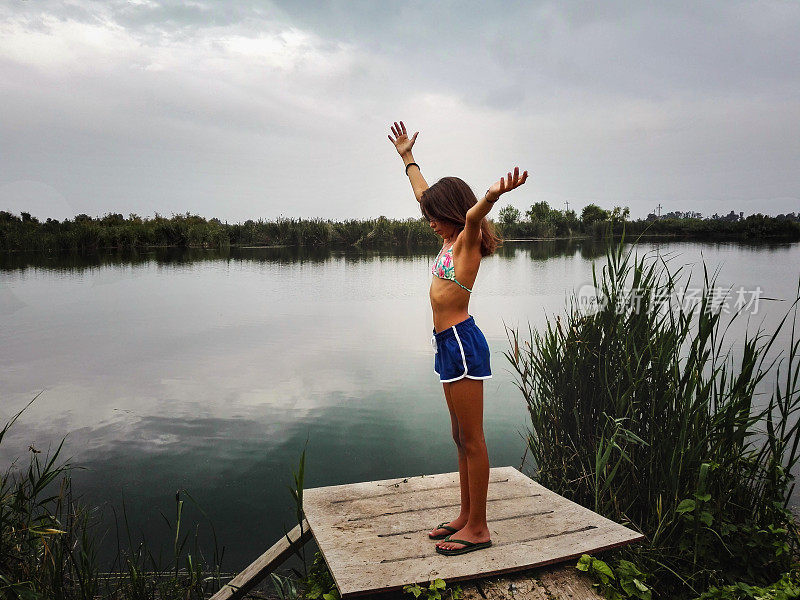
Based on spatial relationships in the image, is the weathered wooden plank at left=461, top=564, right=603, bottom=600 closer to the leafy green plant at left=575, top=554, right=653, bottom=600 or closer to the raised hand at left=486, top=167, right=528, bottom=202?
the leafy green plant at left=575, top=554, right=653, bottom=600

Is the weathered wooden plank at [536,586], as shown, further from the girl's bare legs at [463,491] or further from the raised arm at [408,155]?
the raised arm at [408,155]

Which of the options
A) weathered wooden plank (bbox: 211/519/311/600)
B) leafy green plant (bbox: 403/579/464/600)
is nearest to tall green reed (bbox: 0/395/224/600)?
weathered wooden plank (bbox: 211/519/311/600)

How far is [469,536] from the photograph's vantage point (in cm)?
271

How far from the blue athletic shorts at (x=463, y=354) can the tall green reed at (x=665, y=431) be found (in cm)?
97

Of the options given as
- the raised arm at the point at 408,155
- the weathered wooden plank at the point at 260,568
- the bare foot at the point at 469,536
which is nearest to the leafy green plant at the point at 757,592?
the bare foot at the point at 469,536

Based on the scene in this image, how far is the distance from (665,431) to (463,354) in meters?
1.62

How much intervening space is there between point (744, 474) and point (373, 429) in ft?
13.6

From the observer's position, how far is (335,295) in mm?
17094

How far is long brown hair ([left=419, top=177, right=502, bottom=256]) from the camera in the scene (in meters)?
2.72

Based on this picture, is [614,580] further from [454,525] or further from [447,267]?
[447,267]

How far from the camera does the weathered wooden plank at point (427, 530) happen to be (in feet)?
8.32

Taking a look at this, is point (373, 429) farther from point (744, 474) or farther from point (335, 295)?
point (335, 295)

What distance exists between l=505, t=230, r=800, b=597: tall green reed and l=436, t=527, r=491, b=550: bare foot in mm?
766

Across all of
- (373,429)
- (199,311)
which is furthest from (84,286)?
(373,429)
